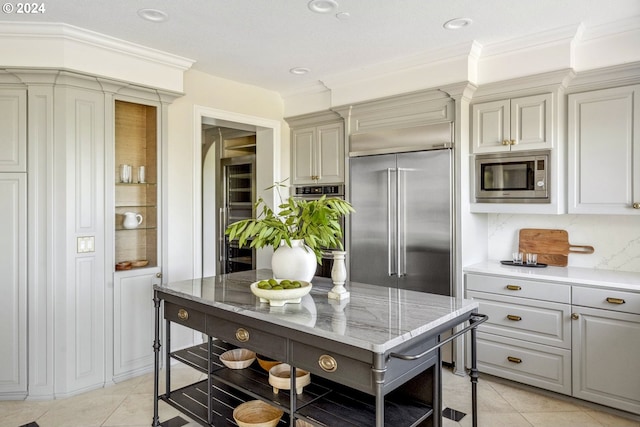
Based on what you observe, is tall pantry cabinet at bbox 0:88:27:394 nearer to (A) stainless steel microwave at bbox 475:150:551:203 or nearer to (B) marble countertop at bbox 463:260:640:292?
(B) marble countertop at bbox 463:260:640:292

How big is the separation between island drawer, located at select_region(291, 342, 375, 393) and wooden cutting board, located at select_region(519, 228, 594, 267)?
2.63 m

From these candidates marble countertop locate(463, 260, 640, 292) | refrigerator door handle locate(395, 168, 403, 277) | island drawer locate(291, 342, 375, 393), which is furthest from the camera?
refrigerator door handle locate(395, 168, 403, 277)

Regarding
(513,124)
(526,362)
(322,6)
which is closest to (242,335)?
(322,6)

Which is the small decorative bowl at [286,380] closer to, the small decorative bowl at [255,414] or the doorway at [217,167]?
the small decorative bowl at [255,414]

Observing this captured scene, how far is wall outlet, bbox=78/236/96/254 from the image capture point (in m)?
3.14

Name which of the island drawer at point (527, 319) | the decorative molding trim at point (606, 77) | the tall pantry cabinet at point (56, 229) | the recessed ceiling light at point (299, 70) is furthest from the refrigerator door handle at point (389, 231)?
the tall pantry cabinet at point (56, 229)

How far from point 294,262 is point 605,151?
237cm

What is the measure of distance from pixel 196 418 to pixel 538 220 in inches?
120

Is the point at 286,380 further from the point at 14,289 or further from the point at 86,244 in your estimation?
the point at 14,289

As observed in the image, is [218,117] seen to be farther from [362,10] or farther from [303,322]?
[303,322]

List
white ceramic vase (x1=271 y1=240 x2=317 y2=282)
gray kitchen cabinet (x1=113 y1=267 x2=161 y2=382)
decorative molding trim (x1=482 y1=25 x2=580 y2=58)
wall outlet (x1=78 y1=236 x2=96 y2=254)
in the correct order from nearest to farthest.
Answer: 1. white ceramic vase (x1=271 y1=240 x2=317 y2=282)
2. decorative molding trim (x1=482 y1=25 x2=580 y2=58)
3. wall outlet (x1=78 y1=236 x2=96 y2=254)
4. gray kitchen cabinet (x1=113 y1=267 x2=161 y2=382)

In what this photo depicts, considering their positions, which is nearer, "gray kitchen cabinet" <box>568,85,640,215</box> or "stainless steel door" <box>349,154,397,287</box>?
"gray kitchen cabinet" <box>568,85,640,215</box>

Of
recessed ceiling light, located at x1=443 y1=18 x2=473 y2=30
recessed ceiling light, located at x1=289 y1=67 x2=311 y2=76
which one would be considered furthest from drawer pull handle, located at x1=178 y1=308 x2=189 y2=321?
recessed ceiling light, located at x1=443 y1=18 x2=473 y2=30

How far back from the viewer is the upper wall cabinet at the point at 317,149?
4333 millimetres
